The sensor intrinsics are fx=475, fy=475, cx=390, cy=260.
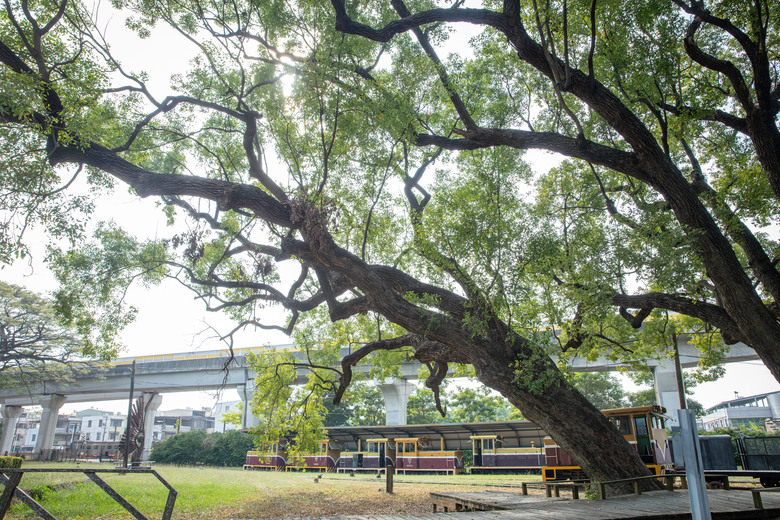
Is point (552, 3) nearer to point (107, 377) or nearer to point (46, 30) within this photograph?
point (46, 30)

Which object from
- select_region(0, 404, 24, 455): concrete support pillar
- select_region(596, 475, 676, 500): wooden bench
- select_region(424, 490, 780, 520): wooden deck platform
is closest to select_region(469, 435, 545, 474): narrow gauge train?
select_region(596, 475, 676, 500): wooden bench

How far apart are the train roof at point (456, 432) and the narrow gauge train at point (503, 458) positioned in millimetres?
1219

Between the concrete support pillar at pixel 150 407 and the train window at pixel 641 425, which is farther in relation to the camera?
the concrete support pillar at pixel 150 407

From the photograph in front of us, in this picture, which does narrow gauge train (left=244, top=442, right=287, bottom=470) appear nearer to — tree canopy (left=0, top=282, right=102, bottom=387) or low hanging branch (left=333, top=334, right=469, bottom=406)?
tree canopy (left=0, top=282, right=102, bottom=387)

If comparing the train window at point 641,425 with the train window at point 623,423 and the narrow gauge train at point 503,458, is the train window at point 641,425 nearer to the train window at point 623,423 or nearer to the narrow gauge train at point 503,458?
the train window at point 623,423

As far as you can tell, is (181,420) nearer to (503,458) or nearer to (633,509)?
(503,458)

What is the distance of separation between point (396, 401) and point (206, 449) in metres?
17.6

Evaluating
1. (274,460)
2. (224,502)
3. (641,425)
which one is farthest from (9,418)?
(641,425)

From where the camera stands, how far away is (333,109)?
813cm

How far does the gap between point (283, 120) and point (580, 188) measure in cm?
764

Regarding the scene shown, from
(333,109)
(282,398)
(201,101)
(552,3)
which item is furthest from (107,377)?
(552,3)

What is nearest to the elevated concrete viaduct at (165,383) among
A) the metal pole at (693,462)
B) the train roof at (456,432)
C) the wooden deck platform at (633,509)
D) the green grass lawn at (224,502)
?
the train roof at (456,432)

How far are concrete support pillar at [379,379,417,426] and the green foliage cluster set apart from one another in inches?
494

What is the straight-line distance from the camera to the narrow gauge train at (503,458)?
78.7ft
